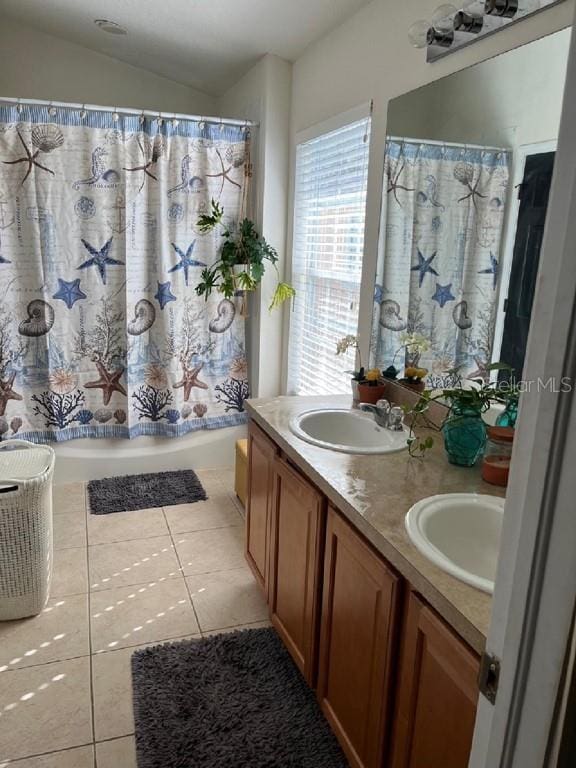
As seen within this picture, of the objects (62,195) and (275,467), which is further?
(62,195)

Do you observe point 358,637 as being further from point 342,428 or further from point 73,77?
point 73,77

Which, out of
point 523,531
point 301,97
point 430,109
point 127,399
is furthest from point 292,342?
point 523,531

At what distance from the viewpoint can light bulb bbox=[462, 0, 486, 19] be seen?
1.69 m

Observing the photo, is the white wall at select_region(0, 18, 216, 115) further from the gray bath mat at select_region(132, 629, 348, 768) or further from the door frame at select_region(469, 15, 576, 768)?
→ the door frame at select_region(469, 15, 576, 768)

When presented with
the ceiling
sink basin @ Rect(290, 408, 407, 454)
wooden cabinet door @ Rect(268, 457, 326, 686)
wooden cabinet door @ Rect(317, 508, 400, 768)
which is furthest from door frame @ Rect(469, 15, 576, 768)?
the ceiling

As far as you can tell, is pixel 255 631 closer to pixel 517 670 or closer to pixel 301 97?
pixel 517 670

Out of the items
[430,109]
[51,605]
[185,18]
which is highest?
[185,18]

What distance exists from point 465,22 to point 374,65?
0.67 m

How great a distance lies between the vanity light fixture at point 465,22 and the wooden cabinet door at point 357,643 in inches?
57.6

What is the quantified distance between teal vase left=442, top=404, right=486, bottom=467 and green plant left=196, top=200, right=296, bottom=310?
1693 millimetres

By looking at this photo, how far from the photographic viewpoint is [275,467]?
6.72ft

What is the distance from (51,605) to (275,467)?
1149mm

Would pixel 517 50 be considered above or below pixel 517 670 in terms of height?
above

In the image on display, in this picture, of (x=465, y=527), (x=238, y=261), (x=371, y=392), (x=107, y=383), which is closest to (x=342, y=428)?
(x=371, y=392)
